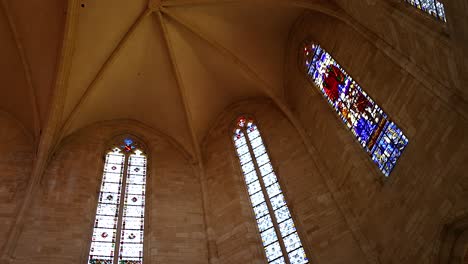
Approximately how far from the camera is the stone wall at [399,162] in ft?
24.1

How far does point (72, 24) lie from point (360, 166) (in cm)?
712

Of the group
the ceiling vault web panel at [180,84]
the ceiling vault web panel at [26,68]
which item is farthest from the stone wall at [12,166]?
the ceiling vault web panel at [180,84]

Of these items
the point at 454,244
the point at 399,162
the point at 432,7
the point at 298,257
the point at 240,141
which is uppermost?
the point at 240,141

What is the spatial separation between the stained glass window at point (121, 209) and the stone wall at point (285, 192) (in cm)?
162

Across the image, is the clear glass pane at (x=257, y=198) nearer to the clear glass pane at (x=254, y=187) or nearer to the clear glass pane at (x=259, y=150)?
the clear glass pane at (x=254, y=187)

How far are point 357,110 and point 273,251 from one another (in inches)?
127

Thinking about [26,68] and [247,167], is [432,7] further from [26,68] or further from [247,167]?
[26,68]

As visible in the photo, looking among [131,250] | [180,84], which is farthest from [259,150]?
[131,250]

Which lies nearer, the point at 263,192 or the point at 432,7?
the point at 432,7

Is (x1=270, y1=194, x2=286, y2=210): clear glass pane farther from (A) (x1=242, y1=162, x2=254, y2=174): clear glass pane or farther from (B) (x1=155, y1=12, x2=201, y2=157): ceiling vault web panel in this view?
(B) (x1=155, y1=12, x2=201, y2=157): ceiling vault web panel

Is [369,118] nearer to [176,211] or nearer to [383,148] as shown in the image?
[383,148]

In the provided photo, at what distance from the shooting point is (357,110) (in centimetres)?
995

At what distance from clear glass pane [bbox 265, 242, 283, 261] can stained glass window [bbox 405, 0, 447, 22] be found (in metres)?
5.17

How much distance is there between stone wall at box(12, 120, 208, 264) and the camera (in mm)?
10133
